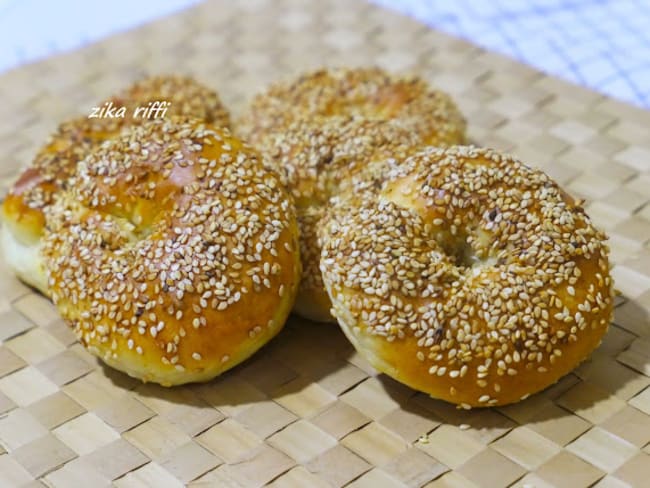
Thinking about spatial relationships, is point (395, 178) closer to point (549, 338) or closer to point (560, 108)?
point (549, 338)

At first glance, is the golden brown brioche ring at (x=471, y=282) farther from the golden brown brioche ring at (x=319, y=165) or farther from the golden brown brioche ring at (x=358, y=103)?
the golden brown brioche ring at (x=358, y=103)

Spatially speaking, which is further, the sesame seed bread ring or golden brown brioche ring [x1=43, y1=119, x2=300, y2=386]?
the sesame seed bread ring

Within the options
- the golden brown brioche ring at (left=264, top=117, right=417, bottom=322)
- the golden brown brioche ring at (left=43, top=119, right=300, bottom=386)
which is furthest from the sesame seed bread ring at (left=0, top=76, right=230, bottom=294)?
the golden brown brioche ring at (left=264, top=117, right=417, bottom=322)

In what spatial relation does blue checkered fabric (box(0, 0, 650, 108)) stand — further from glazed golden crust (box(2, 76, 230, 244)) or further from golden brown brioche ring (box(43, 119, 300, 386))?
golden brown brioche ring (box(43, 119, 300, 386))

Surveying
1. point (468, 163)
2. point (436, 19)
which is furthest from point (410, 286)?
point (436, 19)

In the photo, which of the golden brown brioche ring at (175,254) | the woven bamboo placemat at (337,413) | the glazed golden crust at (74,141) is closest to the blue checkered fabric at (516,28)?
the woven bamboo placemat at (337,413)

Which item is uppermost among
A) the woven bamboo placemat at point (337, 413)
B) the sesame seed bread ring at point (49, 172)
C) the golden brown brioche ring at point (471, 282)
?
the sesame seed bread ring at point (49, 172)
